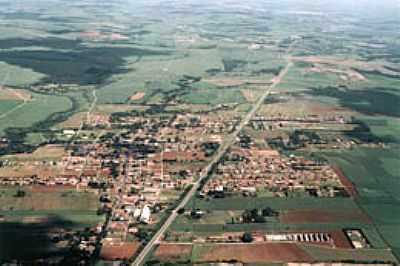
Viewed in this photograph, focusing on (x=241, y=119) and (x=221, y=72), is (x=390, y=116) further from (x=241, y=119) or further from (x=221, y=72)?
(x=221, y=72)

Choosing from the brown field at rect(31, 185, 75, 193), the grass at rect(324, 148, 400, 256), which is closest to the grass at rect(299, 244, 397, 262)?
the grass at rect(324, 148, 400, 256)

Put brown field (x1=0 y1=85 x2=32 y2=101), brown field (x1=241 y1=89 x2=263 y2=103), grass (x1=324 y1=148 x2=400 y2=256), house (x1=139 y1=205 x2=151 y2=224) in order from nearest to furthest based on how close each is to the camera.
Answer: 1. house (x1=139 y1=205 x2=151 y2=224)
2. grass (x1=324 y1=148 x2=400 y2=256)
3. brown field (x1=0 y1=85 x2=32 y2=101)
4. brown field (x1=241 y1=89 x2=263 y2=103)

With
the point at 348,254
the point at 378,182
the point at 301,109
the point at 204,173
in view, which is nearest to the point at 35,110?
the point at 204,173

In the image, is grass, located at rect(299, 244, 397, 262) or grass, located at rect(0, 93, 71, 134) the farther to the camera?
grass, located at rect(0, 93, 71, 134)

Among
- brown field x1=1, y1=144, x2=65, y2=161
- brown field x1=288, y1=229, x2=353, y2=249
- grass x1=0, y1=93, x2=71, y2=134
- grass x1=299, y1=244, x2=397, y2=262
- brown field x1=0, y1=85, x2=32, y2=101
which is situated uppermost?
brown field x1=0, y1=85, x2=32, y2=101

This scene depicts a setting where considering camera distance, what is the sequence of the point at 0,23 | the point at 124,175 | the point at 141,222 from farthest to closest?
the point at 0,23 < the point at 124,175 < the point at 141,222

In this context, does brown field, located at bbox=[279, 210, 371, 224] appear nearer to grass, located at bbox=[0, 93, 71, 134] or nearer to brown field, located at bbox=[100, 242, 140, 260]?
brown field, located at bbox=[100, 242, 140, 260]

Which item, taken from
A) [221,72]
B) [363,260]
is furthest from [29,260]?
[221,72]
